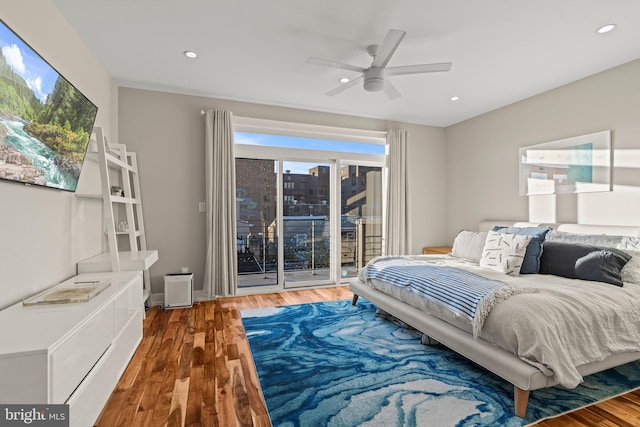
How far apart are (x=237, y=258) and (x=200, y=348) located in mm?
1701

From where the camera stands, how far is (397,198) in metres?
5.05

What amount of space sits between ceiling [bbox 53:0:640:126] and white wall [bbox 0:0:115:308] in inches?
8.8

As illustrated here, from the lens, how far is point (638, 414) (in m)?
1.81

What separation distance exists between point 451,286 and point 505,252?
39.2 inches

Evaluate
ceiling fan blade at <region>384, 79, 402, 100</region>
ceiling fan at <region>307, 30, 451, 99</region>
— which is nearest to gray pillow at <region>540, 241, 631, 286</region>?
ceiling fan at <region>307, 30, 451, 99</region>

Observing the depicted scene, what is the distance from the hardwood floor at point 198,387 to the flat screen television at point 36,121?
145 cm

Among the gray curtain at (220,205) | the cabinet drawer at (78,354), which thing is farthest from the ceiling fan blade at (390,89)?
the cabinet drawer at (78,354)

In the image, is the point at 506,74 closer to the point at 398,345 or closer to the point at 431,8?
the point at 431,8

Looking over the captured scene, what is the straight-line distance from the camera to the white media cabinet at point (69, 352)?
1241mm

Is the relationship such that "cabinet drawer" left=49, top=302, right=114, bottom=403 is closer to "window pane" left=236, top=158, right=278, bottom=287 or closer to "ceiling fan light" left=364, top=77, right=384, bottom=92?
"window pane" left=236, top=158, right=278, bottom=287

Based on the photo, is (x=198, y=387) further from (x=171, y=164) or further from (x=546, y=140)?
(x=546, y=140)

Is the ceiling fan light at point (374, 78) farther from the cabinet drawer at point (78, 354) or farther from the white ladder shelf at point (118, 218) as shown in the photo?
the cabinet drawer at point (78, 354)

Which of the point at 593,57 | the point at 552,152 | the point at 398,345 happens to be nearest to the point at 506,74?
the point at 593,57

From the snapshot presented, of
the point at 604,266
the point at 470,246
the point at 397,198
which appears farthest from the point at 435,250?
the point at 604,266
